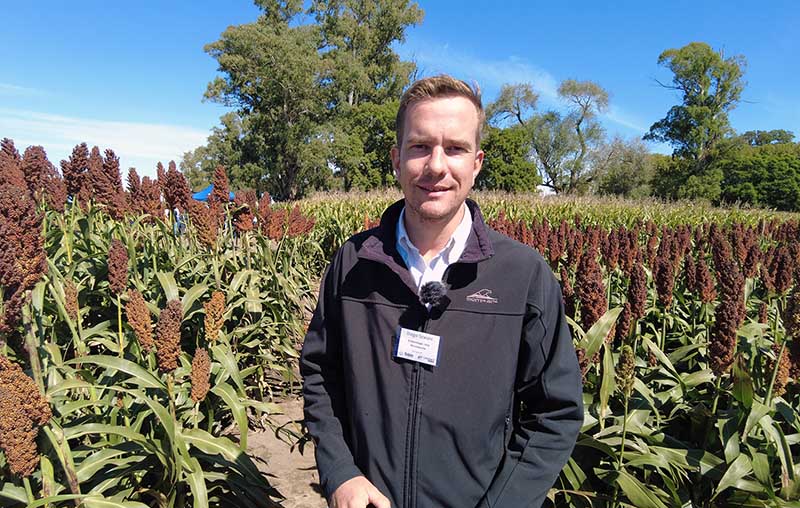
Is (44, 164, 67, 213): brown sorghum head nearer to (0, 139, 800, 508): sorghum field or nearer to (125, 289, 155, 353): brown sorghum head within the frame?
(0, 139, 800, 508): sorghum field

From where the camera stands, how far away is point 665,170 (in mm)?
45562

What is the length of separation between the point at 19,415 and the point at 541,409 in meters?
1.68

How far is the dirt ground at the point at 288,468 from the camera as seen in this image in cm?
312

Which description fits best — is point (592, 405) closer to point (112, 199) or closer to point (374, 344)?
point (374, 344)

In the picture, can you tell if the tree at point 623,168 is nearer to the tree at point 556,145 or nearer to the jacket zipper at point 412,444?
the tree at point 556,145

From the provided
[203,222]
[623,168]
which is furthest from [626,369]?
[623,168]

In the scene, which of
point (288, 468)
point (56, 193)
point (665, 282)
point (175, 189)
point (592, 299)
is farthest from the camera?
point (175, 189)

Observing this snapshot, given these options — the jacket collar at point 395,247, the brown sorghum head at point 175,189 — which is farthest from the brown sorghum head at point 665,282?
the brown sorghum head at point 175,189

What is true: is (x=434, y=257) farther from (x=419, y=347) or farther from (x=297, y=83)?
(x=297, y=83)

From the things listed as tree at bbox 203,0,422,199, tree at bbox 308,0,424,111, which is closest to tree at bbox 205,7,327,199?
tree at bbox 203,0,422,199

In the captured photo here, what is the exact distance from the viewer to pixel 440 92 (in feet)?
5.60

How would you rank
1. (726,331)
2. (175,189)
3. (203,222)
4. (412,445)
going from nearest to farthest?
(412,445), (726,331), (203,222), (175,189)

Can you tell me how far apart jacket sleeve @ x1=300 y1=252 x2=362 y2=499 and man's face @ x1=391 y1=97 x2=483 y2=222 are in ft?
1.60

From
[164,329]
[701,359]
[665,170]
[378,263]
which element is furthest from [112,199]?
[665,170]
